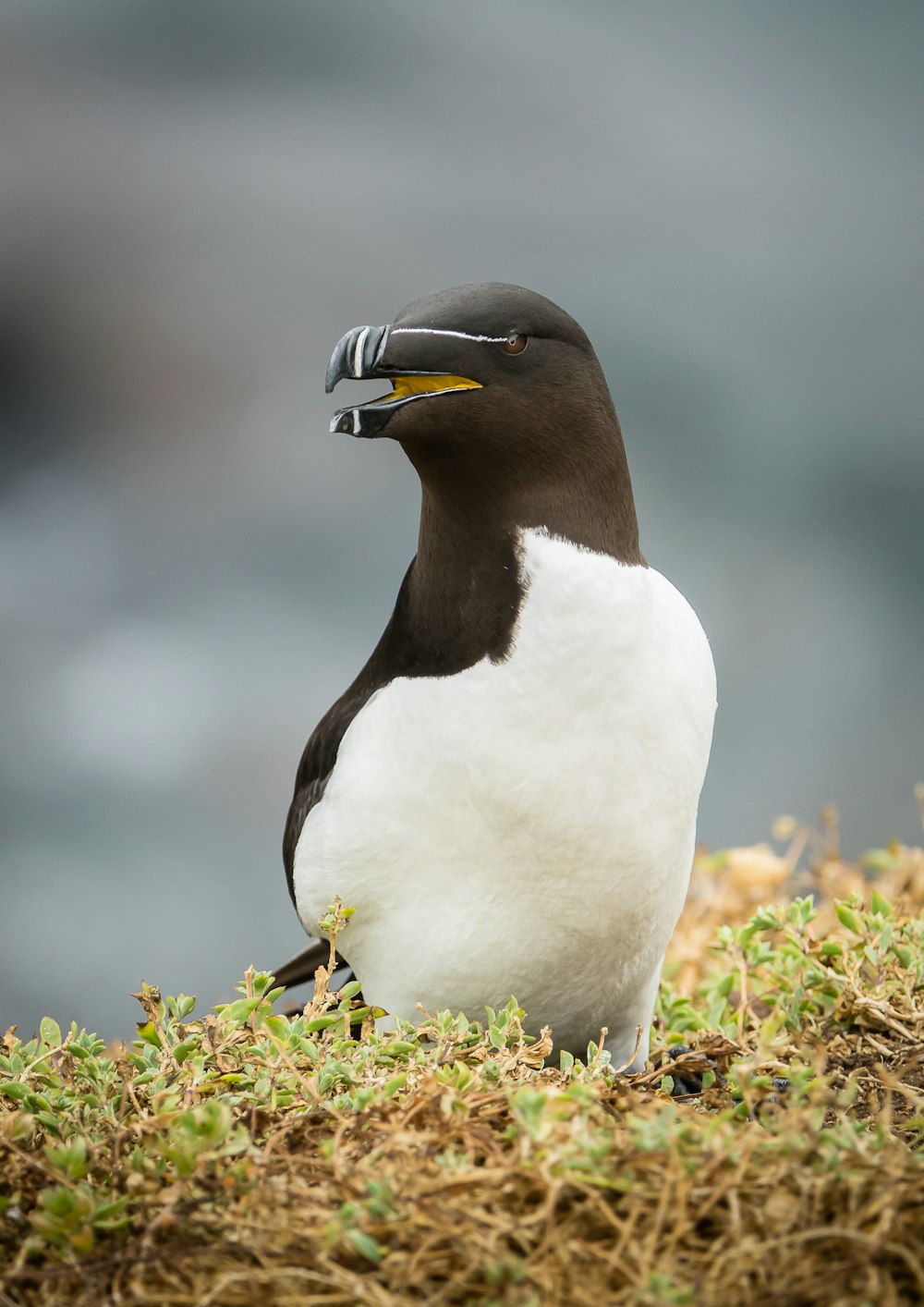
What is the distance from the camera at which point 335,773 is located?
310 centimetres

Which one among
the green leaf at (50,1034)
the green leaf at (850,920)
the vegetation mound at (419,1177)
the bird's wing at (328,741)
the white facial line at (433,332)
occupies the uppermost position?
the white facial line at (433,332)

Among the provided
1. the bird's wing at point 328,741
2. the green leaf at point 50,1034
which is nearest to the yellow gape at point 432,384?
the bird's wing at point 328,741

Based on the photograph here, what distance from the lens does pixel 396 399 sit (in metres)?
2.67

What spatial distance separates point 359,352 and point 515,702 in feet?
2.65

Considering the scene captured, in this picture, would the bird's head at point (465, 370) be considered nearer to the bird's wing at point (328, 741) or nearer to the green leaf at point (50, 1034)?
the bird's wing at point (328, 741)

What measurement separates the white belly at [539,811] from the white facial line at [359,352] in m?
0.50

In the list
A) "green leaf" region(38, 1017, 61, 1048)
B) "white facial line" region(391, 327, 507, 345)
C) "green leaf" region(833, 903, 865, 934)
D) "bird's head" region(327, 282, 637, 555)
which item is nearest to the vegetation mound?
"green leaf" region(38, 1017, 61, 1048)

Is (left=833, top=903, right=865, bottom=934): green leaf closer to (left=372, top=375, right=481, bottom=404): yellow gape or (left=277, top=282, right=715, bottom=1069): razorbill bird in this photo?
(left=277, top=282, right=715, bottom=1069): razorbill bird

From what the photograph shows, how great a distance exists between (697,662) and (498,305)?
36.6 inches

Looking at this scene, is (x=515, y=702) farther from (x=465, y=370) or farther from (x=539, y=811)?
(x=465, y=370)

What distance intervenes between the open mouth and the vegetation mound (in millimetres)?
1166

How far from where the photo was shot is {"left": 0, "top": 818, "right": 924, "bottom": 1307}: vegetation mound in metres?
1.56

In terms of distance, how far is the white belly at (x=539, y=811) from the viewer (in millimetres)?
2734

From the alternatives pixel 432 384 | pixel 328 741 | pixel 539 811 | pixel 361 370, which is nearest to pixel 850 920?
pixel 539 811
